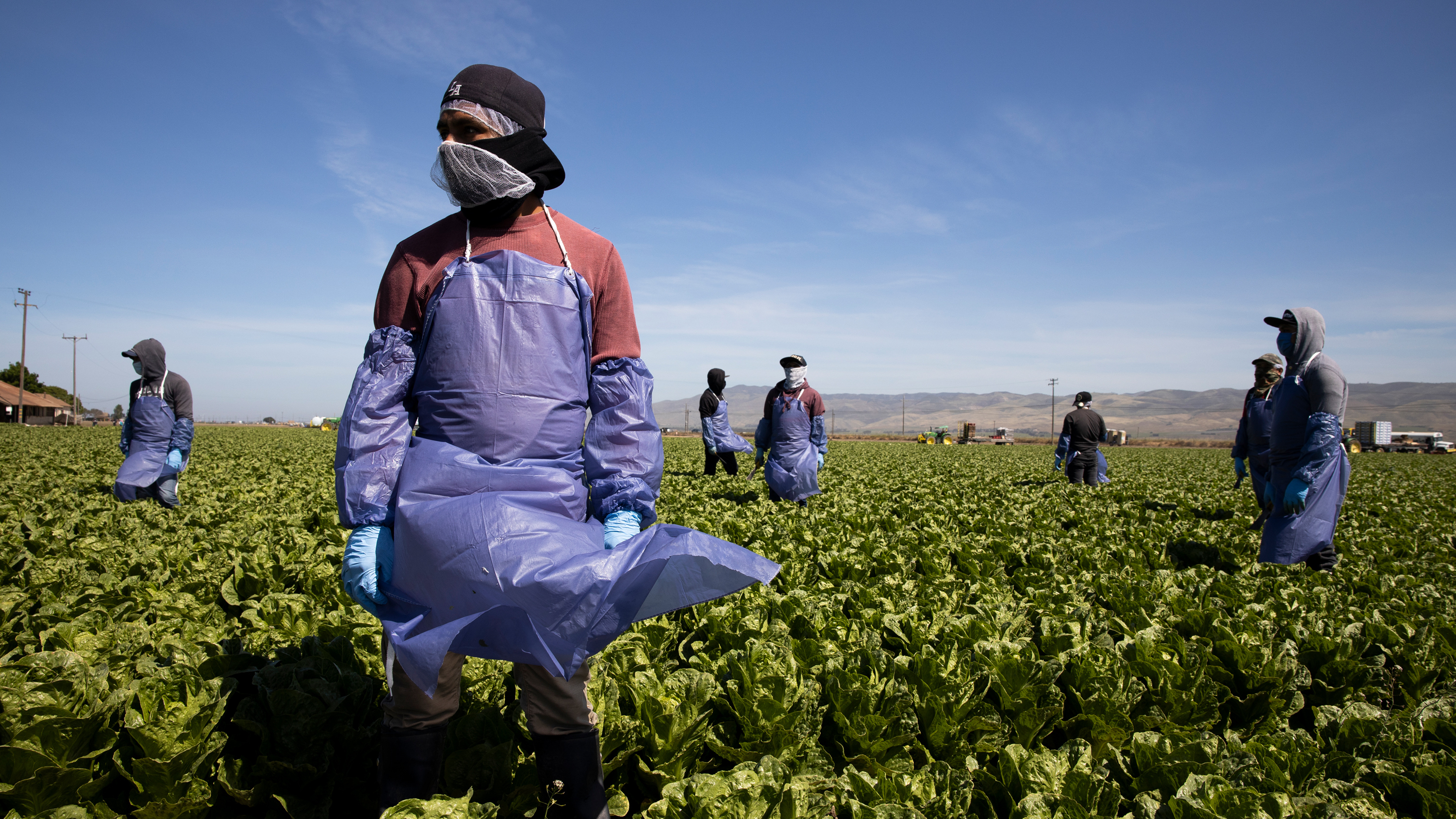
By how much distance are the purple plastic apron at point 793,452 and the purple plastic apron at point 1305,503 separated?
4.54 metres

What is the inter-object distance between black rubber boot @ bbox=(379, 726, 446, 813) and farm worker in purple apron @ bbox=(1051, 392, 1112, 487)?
40.1 feet

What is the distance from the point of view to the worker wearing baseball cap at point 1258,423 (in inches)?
335

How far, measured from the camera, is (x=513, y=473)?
5.66 feet

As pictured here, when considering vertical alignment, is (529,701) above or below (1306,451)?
below

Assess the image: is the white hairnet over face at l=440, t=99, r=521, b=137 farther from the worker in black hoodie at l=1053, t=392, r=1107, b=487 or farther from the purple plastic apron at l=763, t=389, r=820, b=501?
the worker in black hoodie at l=1053, t=392, r=1107, b=487

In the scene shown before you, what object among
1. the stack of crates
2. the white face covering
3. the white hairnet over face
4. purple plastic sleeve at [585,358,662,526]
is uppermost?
the white hairnet over face

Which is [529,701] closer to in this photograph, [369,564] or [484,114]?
[369,564]

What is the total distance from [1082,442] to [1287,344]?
7.18m

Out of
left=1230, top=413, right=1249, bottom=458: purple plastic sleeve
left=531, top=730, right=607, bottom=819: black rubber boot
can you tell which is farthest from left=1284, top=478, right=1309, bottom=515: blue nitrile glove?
left=531, top=730, right=607, bottom=819: black rubber boot

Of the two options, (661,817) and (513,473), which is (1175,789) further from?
(513,473)

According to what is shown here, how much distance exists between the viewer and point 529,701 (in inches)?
73.5

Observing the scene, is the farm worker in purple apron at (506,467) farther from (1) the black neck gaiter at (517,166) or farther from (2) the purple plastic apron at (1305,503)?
(2) the purple plastic apron at (1305,503)

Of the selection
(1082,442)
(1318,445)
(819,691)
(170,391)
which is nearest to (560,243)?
(819,691)

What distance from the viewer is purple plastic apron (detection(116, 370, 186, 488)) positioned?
25.0ft
